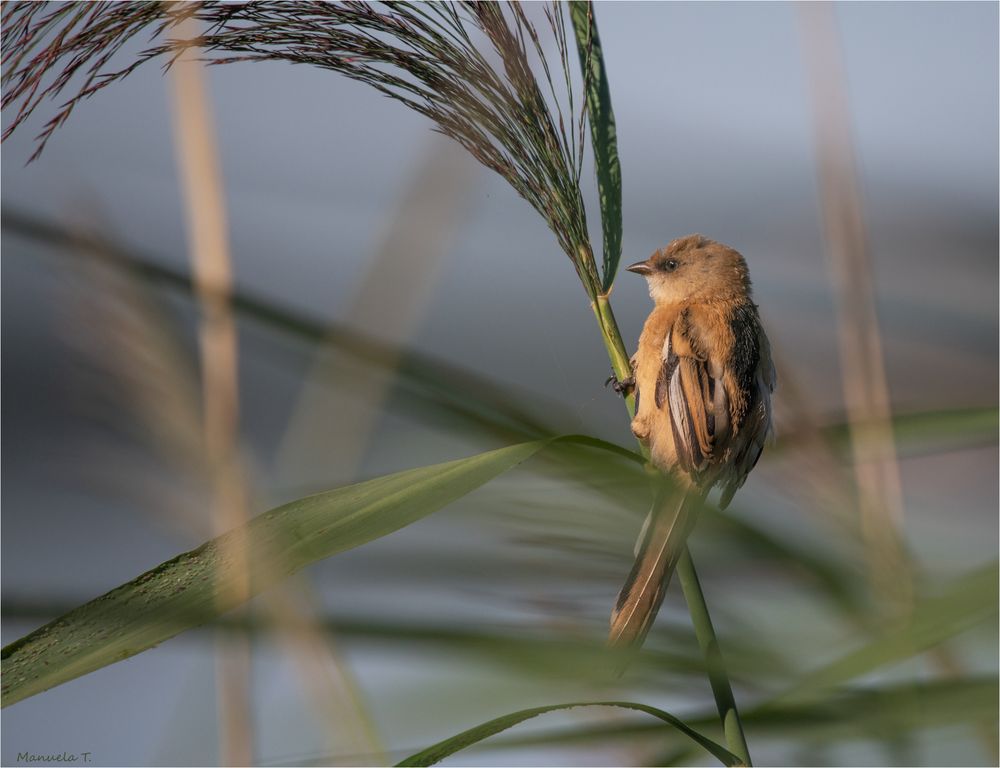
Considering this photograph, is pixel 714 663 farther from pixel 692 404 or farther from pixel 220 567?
pixel 692 404

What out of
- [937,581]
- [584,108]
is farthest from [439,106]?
[937,581]

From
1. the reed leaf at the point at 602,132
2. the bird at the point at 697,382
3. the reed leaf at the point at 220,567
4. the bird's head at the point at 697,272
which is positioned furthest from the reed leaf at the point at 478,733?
the bird's head at the point at 697,272

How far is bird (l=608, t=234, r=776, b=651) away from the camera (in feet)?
4.54

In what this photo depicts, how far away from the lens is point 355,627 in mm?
1147

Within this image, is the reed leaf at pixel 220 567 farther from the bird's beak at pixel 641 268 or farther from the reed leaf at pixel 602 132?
the bird's beak at pixel 641 268

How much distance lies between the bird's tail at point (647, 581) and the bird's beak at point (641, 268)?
0.90m

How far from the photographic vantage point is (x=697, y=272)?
191cm

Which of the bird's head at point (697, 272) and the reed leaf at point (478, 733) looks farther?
the bird's head at point (697, 272)

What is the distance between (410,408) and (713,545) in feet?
1.67

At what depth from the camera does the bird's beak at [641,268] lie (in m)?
1.98

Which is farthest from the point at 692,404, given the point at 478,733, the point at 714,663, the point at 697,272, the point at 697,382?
the point at 478,733

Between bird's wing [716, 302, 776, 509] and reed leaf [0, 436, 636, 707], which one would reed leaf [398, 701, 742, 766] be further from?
bird's wing [716, 302, 776, 509]

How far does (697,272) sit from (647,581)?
0.99 meters

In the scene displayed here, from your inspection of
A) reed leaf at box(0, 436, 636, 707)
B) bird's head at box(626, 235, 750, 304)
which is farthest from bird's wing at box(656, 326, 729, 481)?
reed leaf at box(0, 436, 636, 707)
